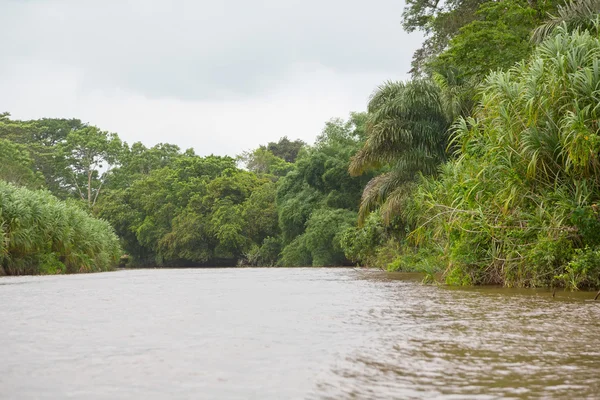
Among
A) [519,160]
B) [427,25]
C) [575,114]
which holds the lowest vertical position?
[519,160]

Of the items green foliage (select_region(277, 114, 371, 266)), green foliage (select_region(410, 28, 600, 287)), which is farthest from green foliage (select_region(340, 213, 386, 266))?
green foliage (select_region(410, 28, 600, 287))

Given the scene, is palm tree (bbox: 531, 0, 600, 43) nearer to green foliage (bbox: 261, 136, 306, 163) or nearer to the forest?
the forest

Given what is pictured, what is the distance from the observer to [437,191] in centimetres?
1176

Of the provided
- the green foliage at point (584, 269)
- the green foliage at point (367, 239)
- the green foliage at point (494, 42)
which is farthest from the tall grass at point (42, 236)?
the green foliage at point (584, 269)

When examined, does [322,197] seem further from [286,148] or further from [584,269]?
[286,148]

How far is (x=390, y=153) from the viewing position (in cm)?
→ 1645

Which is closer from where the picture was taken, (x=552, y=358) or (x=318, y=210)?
(x=552, y=358)

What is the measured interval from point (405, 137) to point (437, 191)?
4352mm

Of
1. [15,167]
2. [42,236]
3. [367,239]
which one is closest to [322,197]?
[367,239]

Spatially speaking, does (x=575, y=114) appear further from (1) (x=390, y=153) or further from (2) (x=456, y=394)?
(1) (x=390, y=153)

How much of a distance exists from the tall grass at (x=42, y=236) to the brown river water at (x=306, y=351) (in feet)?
34.5

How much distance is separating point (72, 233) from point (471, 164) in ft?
42.3

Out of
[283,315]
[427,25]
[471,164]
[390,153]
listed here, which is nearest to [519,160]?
[471,164]

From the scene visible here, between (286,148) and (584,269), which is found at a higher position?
(286,148)
